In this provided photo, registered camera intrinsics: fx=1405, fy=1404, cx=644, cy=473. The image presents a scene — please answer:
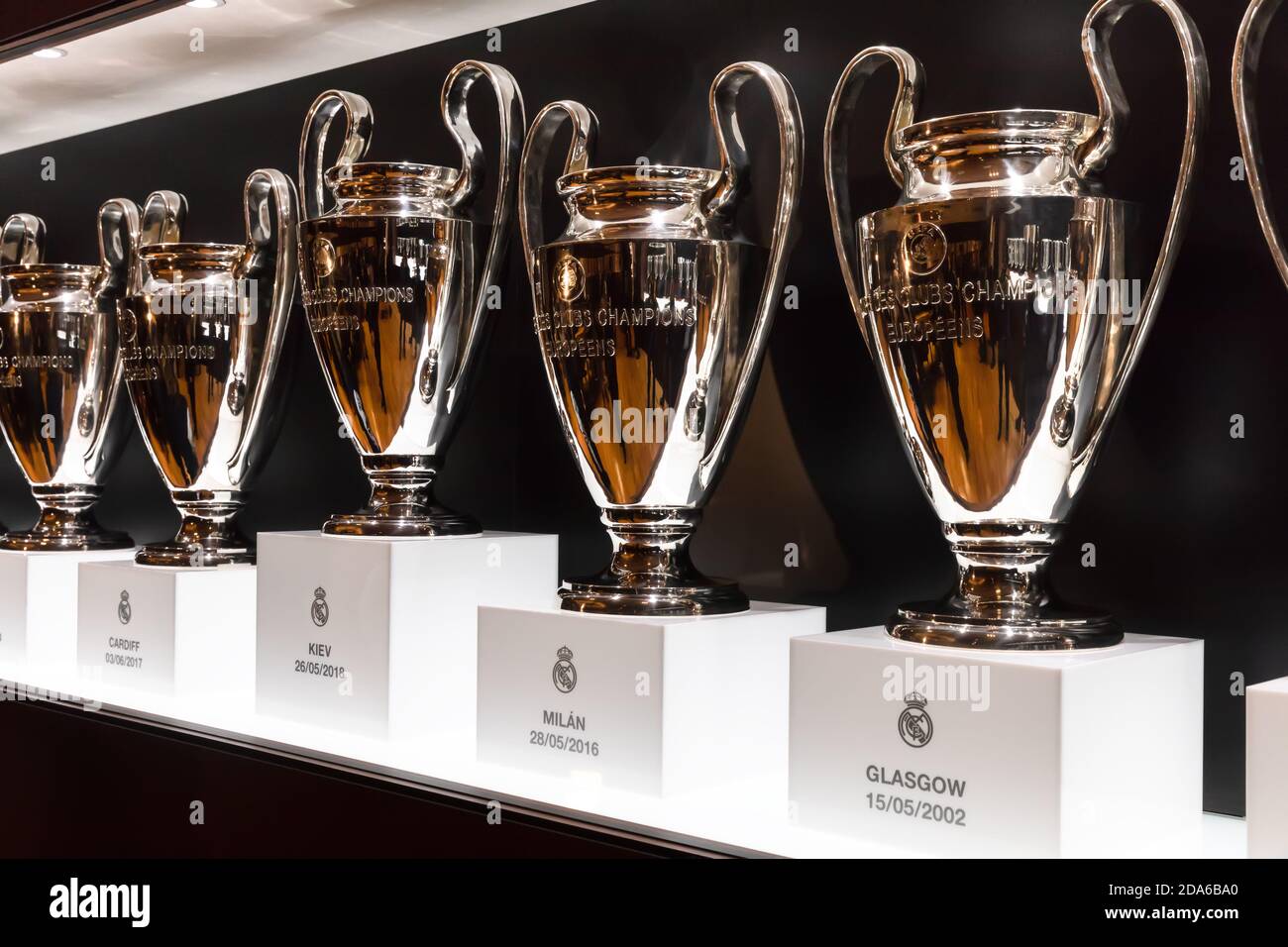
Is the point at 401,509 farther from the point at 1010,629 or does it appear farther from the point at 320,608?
the point at 1010,629

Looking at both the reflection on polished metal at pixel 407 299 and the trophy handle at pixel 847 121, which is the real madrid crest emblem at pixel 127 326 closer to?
the reflection on polished metal at pixel 407 299

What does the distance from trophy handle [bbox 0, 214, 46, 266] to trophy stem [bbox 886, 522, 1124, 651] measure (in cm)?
120

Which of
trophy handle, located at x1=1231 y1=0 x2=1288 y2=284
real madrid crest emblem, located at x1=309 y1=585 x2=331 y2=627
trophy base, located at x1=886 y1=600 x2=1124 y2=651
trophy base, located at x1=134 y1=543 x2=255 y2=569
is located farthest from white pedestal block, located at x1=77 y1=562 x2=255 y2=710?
trophy handle, located at x1=1231 y1=0 x2=1288 y2=284

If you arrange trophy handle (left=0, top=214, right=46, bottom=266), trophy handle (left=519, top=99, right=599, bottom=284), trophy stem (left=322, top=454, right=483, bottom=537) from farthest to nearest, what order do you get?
1. trophy handle (left=0, top=214, right=46, bottom=266)
2. trophy stem (left=322, top=454, right=483, bottom=537)
3. trophy handle (left=519, top=99, right=599, bottom=284)

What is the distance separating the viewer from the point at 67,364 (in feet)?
4.64

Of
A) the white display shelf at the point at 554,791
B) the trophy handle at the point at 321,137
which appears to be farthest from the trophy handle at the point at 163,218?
the white display shelf at the point at 554,791

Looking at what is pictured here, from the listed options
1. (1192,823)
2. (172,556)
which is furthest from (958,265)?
(172,556)

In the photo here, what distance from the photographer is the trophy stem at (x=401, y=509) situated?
1105 millimetres

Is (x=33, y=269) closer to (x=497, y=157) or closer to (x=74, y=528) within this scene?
(x=74, y=528)

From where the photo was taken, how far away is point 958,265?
73cm

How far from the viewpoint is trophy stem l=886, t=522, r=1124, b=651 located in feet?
2.43

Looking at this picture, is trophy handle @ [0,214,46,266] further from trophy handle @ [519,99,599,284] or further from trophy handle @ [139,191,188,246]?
trophy handle @ [519,99,599,284]
